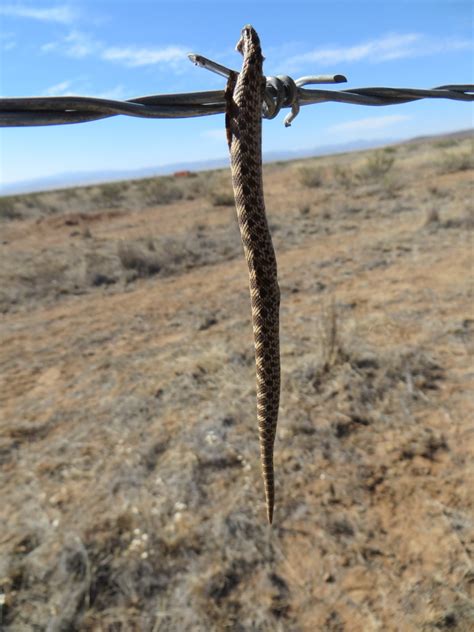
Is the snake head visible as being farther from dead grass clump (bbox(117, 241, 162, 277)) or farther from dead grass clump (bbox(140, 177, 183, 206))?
dead grass clump (bbox(140, 177, 183, 206))

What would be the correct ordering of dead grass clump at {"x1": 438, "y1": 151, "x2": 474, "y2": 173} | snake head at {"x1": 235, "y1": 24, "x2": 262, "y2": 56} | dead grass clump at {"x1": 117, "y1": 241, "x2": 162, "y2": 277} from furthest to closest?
dead grass clump at {"x1": 438, "y1": 151, "x2": 474, "y2": 173} → dead grass clump at {"x1": 117, "y1": 241, "x2": 162, "y2": 277} → snake head at {"x1": 235, "y1": 24, "x2": 262, "y2": 56}

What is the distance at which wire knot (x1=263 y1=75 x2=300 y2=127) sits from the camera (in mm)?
1505

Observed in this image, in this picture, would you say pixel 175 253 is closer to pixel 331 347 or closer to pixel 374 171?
pixel 331 347

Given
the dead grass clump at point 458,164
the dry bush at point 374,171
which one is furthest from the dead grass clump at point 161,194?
the dead grass clump at point 458,164

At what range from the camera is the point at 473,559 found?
99.4 inches

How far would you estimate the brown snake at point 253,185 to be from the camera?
46.2 inches

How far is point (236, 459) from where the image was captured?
3.31 m

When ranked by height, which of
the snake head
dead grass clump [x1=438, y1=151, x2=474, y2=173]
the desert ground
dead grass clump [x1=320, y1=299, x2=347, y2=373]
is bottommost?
the desert ground

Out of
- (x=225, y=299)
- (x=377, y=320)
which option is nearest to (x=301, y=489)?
(x=377, y=320)

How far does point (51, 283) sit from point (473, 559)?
24.6ft

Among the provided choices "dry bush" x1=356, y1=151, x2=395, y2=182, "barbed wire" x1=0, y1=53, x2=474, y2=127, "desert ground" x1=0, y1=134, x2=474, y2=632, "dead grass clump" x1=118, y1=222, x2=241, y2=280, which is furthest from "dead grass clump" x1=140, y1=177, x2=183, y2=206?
"barbed wire" x1=0, y1=53, x2=474, y2=127

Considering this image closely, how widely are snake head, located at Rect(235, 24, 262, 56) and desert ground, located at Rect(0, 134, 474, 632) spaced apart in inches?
92.3


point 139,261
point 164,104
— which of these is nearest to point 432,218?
point 139,261

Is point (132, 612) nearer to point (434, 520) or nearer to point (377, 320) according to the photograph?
point (434, 520)
